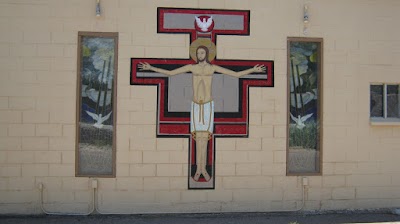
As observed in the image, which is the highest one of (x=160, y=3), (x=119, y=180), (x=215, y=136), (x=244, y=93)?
(x=160, y=3)

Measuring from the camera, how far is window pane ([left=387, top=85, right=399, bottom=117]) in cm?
826

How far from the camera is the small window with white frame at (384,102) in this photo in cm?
822

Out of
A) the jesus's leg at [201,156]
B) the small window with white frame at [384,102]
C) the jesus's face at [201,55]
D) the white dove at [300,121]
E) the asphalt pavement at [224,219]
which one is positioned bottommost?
the asphalt pavement at [224,219]

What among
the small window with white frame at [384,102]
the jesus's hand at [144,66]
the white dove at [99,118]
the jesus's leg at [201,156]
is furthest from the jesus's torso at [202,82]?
the small window with white frame at [384,102]

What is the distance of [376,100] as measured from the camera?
8.24 meters

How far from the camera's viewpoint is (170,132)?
25.2 ft

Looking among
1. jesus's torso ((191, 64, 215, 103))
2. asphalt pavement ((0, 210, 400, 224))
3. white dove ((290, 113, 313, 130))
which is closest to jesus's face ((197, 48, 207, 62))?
jesus's torso ((191, 64, 215, 103))

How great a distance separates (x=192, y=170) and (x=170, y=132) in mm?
725

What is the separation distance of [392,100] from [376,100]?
0.30 meters

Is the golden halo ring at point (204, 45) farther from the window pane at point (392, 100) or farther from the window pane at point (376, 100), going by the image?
the window pane at point (392, 100)

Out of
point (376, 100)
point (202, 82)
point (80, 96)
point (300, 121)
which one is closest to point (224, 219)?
point (300, 121)

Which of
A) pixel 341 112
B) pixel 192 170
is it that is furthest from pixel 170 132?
pixel 341 112

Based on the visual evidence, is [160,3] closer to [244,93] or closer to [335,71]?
[244,93]

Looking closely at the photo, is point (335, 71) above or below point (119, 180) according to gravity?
above
